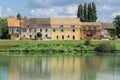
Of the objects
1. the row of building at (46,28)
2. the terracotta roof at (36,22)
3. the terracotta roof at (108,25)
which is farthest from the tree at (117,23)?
the terracotta roof at (36,22)

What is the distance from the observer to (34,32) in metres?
102

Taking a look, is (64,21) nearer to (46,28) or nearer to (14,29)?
(46,28)

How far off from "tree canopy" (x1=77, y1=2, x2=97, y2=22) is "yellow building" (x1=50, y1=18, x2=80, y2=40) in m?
13.9

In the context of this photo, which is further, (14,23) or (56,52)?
(14,23)

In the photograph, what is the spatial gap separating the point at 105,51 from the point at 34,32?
25.2 meters

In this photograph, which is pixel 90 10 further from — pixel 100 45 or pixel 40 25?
pixel 100 45

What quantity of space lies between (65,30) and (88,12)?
16579mm

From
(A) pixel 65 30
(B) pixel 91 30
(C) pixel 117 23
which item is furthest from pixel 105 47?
(C) pixel 117 23

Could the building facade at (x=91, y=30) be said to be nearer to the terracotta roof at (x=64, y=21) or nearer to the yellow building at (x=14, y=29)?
the terracotta roof at (x=64, y=21)

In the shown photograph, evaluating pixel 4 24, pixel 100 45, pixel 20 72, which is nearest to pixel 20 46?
pixel 100 45

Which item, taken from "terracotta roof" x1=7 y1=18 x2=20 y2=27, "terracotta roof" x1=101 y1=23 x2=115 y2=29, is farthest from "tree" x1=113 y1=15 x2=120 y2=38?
"terracotta roof" x1=7 y1=18 x2=20 y2=27

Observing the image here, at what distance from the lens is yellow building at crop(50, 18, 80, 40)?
103 m

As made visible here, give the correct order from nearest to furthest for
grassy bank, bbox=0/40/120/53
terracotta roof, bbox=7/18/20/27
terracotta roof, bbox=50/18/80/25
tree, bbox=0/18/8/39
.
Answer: grassy bank, bbox=0/40/120/53 < terracotta roof, bbox=7/18/20/27 < tree, bbox=0/18/8/39 < terracotta roof, bbox=50/18/80/25

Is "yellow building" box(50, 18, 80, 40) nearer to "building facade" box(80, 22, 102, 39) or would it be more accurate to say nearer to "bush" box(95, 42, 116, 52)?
"building facade" box(80, 22, 102, 39)
